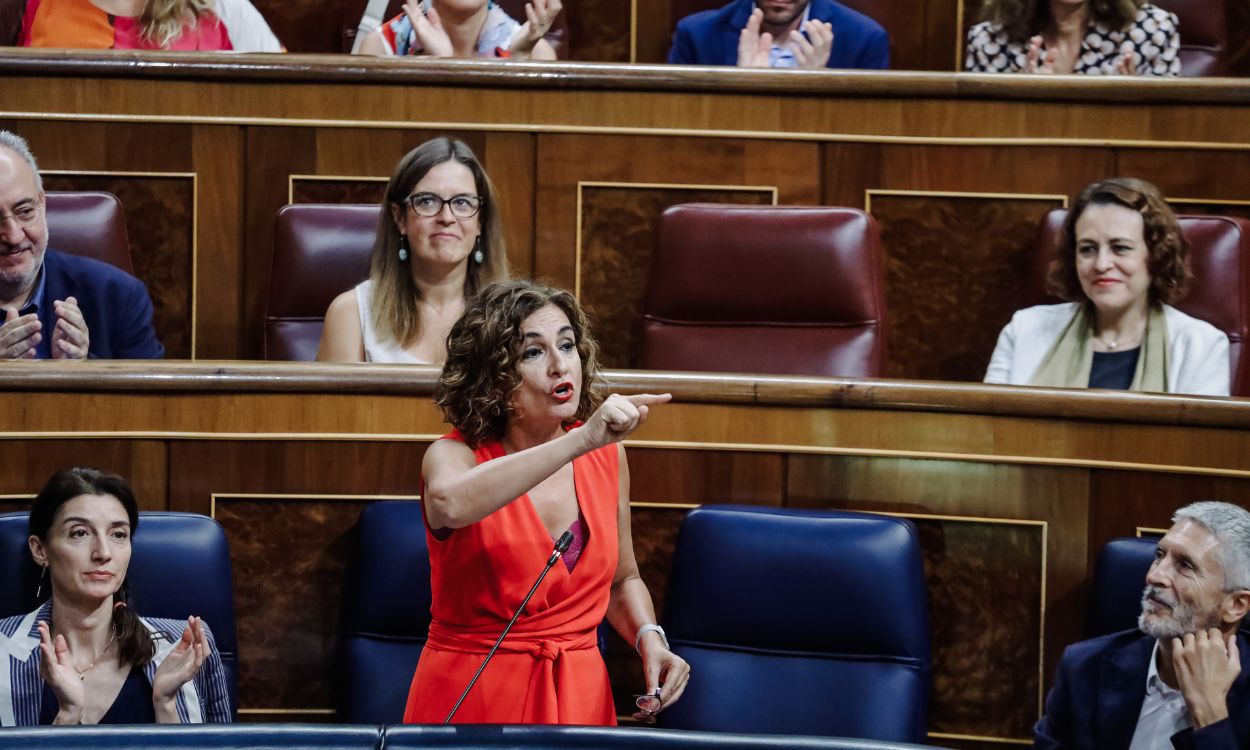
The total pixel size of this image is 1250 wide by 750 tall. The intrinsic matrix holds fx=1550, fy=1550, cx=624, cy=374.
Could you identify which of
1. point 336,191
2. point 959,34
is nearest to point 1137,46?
point 959,34

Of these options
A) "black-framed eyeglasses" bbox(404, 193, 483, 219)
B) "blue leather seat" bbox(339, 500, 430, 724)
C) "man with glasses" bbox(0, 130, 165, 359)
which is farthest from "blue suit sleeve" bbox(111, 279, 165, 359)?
"blue leather seat" bbox(339, 500, 430, 724)

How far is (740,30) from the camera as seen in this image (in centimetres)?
167

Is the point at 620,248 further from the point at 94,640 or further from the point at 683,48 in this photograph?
the point at 94,640

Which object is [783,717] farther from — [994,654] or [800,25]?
[800,25]

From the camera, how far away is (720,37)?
1675 millimetres

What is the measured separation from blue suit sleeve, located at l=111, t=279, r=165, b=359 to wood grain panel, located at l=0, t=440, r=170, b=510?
21 centimetres

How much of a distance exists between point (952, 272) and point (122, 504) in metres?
0.79

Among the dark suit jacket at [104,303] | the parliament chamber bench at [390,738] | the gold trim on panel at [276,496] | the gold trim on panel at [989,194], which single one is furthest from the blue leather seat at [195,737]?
the gold trim on panel at [989,194]

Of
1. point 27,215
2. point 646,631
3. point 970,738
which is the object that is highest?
point 27,215

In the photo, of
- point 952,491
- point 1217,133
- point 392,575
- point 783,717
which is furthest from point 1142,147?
point 392,575

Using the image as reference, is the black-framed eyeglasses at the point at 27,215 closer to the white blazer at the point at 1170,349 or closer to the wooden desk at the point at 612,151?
the wooden desk at the point at 612,151

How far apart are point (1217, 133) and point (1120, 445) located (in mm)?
485

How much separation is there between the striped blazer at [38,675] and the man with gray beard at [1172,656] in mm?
523

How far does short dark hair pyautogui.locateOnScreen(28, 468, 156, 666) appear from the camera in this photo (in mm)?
965
